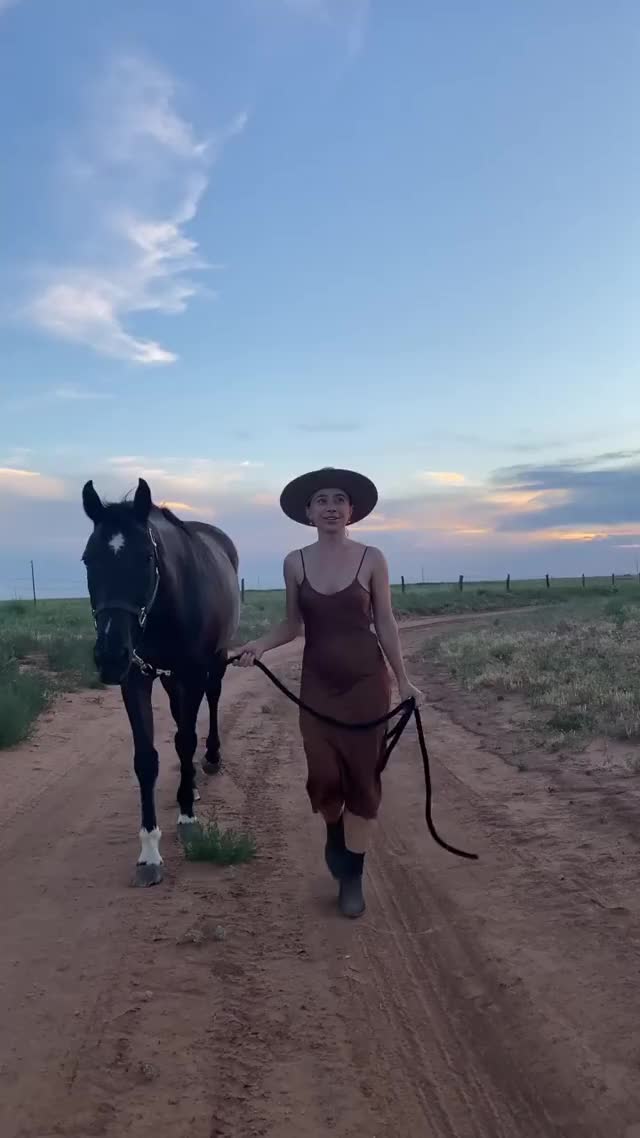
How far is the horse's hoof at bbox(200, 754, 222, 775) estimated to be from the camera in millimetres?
8188

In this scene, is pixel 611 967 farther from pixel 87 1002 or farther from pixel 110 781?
pixel 110 781

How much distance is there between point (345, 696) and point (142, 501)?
1757 mm

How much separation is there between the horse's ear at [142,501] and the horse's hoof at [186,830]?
2.15 metres

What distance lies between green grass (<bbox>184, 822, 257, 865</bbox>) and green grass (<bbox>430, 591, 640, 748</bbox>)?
12.4 ft

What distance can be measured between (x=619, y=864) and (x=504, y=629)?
1968 centimetres

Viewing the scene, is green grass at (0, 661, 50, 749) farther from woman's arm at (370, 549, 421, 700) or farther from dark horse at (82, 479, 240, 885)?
woman's arm at (370, 549, 421, 700)

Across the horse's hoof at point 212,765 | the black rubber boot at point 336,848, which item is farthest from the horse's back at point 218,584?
the black rubber boot at point 336,848

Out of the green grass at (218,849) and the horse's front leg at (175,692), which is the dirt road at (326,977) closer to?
the green grass at (218,849)

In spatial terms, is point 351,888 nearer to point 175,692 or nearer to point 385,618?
point 385,618

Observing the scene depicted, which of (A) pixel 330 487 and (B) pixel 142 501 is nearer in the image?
(A) pixel 330 487

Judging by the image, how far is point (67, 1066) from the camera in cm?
319

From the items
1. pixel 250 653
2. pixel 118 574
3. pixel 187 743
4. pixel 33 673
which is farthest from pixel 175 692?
pixel 33 673

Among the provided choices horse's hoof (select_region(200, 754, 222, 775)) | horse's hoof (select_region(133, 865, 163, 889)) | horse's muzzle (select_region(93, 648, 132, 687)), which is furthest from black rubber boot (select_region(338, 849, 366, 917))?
horse's hoof (select_region(200, 754, 222, 775))

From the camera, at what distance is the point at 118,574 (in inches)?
198
